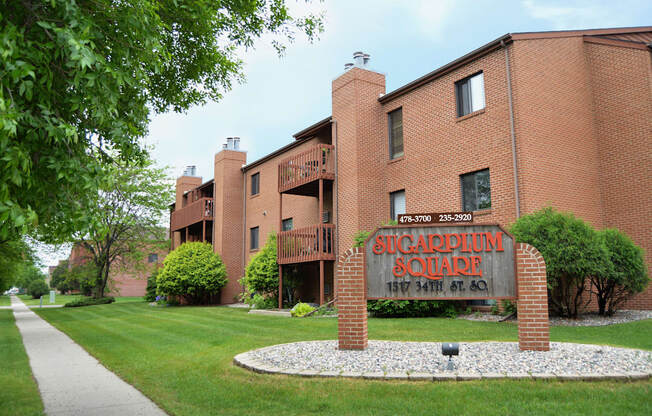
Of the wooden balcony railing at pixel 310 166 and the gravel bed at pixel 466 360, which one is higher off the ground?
the wooden balcony railing at pixel 310 166

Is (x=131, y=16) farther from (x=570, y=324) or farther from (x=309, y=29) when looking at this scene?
(x=570, y=324)

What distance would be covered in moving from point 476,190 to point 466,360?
9.09 meters

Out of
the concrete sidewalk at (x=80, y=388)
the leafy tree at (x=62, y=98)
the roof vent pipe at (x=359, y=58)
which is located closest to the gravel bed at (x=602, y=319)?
the concrete sidewalk at (x=80, y=388)

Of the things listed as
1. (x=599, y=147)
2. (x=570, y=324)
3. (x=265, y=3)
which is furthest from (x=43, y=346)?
(x=599, y=147)

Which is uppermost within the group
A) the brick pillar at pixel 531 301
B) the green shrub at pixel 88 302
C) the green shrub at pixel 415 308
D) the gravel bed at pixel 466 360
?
the brick pillar at pixel 531 301

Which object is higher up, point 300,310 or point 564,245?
point 564,245

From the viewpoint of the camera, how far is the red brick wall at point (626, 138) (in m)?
14.4

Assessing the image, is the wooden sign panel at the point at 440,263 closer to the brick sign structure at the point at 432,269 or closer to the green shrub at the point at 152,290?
the brick sign structure at the point at 432,269

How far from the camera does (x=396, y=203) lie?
1872 centimetres

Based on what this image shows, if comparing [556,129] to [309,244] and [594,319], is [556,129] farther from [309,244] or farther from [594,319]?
[309,244]

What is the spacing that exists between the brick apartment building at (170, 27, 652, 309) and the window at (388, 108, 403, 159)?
5 cm

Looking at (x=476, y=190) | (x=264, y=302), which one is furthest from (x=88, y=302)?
(x=476, y=190)

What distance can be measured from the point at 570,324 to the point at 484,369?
6384 mm

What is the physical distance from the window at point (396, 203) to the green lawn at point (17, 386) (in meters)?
12.2
